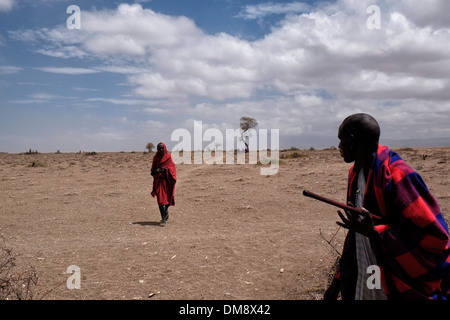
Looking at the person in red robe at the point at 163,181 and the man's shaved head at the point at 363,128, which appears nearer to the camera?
the man's shaved head at the point at 363,128

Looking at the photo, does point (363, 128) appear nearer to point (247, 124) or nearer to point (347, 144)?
point (347, 144)

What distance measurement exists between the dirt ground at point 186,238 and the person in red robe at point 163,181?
1.64 ft

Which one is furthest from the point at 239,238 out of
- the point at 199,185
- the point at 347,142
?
the point at 199,185

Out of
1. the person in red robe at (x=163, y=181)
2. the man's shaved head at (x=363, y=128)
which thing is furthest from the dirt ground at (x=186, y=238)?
the man's shaved head at (x=363, y=128)

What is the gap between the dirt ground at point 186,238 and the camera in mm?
4695

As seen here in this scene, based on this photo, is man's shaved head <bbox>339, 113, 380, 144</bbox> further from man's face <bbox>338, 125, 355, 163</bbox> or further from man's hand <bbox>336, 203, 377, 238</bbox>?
man's hand <bbox>336, 203, 377, 238</bbox>

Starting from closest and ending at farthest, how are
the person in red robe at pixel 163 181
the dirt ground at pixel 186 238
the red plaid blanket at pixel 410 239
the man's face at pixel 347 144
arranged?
the red plaid blanket at pixel 410 239 → the man's face at pixel 347 144 → the dirt ground at pixel 186 238 → the person in red robe at pixel 163 181

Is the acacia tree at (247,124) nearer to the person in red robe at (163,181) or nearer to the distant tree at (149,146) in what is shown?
the distant tree at (149,146)

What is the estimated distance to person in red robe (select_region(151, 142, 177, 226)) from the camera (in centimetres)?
867

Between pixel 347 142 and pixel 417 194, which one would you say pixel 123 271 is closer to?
pixel 347 142

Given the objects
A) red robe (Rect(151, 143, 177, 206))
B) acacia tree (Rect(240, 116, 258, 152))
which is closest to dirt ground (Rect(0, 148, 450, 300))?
red robe (Rect(151, 143, 177, 206))

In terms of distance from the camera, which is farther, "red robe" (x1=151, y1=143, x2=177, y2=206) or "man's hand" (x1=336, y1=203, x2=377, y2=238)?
"red robe" (x1=151, y1=143, x2=177, y2=206)

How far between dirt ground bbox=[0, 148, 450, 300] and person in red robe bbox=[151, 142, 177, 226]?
1.64ft

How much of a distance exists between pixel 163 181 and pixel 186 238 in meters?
2.15
